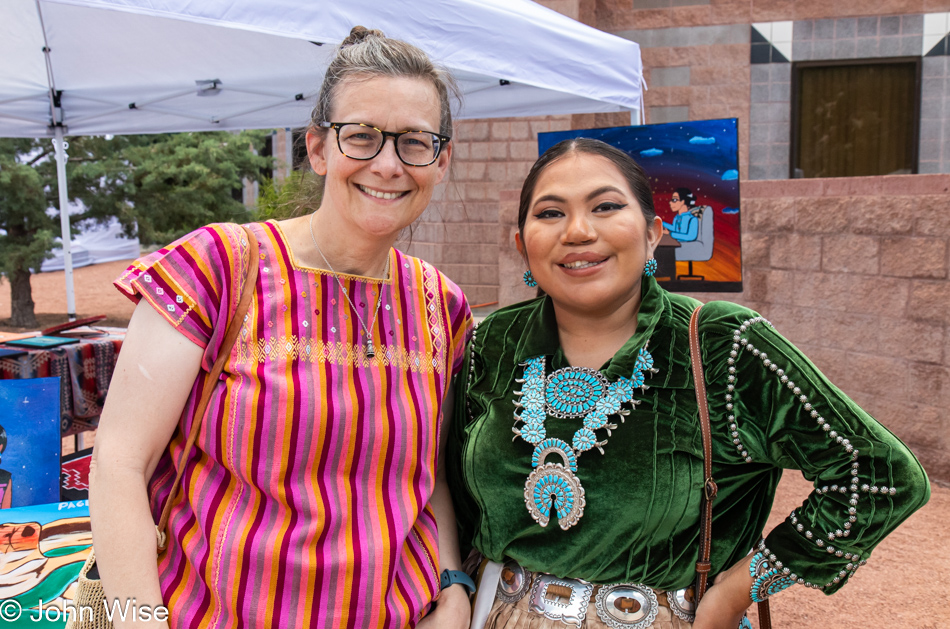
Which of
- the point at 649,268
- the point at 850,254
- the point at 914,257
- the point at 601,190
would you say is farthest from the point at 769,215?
the point at 601,190

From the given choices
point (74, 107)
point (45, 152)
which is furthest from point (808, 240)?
point (45, 152)

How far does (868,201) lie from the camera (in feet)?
16.9

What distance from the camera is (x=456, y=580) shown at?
171 centimetres

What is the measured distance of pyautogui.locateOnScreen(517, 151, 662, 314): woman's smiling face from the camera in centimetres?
164

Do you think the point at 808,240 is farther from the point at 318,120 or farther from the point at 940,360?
the point at 318,120

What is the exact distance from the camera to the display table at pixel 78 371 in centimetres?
371

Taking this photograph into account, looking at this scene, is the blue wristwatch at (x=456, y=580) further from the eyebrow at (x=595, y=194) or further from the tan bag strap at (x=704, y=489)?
the eyebrow at (x=595, y=194)

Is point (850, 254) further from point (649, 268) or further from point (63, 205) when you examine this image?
point (63, 205)

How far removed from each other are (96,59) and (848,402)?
563cm

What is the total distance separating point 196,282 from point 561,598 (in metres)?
1.02

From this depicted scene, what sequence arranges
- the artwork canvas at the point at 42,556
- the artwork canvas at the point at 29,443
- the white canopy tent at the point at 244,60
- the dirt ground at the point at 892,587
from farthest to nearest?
1. the dirt ground at the point at 892,587
2. the white canopy tent at the point at 244,60
3. the artwork canvas at the point at 29,443
4. the artwork canvas at the point at 42,556

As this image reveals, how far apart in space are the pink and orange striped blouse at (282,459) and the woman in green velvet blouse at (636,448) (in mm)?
263

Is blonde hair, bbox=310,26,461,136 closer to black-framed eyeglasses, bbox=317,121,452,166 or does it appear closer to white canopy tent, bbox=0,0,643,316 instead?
black-framed eyeglasses, bbox=317,121,452,166

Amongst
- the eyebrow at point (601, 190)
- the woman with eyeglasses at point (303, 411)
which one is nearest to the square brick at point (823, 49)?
the eyebrow at point (601, 190)
